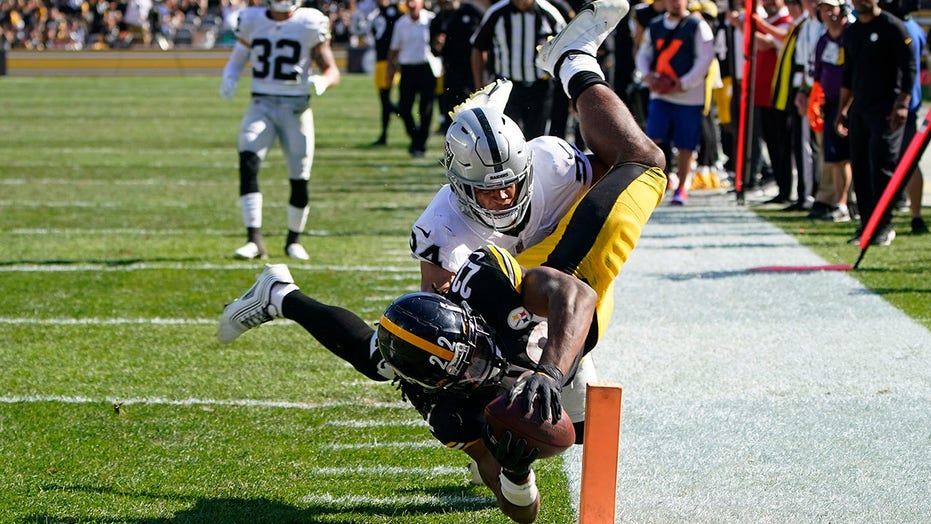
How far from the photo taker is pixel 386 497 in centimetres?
369

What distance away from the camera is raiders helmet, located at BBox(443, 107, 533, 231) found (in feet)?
11.4

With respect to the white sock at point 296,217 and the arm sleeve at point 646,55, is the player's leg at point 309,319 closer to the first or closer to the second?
the white sock at point 296,217

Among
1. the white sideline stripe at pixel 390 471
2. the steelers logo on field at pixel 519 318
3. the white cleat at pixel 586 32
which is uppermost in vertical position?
the white cleat at pixel 586 32

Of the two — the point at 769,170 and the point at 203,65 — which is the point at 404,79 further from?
the point at 203,65

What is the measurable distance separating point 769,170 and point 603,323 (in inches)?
335

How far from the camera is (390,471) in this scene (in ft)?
12.9

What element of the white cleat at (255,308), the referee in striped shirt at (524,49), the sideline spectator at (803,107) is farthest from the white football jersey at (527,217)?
the sideline spectator at (803,107)

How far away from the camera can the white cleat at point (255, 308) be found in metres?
4.41

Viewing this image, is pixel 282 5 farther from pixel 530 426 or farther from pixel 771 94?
pixel 530 426

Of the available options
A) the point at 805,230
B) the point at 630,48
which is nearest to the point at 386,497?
the point at 805,230

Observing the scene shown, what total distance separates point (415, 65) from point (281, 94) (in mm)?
6926

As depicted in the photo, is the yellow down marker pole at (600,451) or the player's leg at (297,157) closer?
the yellow down marker pole at (600,451)

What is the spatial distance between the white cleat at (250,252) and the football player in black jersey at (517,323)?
3.65 m

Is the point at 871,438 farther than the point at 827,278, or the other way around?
the point at 827,278
